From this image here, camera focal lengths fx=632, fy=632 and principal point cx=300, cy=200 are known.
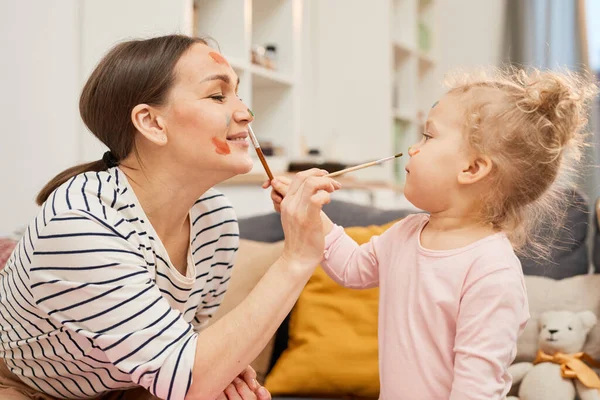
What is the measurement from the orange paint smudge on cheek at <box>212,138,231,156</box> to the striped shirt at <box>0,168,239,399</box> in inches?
7.3

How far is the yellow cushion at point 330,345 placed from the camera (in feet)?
5.52

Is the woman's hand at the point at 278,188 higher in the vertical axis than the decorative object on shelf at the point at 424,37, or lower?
lower

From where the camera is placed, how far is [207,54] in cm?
129

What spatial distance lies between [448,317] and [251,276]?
0.84 metres

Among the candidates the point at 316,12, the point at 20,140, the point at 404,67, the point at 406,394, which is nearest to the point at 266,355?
the point at 406,394

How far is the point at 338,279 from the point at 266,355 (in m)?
0.58

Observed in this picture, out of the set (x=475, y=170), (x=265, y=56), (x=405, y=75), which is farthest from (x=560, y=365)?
(x=405, y=75)

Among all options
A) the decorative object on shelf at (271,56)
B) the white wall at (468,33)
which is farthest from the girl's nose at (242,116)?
the white wall at (468,33)

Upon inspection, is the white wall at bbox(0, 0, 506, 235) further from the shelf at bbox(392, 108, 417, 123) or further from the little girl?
the shelf at bbox(392, 108, 417, 123)

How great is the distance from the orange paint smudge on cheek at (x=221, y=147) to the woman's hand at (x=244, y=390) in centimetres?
43

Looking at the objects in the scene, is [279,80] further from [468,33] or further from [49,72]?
[468,33]

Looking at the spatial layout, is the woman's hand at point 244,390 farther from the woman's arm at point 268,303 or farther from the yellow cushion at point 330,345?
the yellow cushion at point 330,345

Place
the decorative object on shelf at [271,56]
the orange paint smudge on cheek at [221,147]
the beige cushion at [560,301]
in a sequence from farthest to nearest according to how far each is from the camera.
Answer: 1. the decorative object on shelf at [271,56]
2. the beige cushion at [560,301]
3. the orange paint smudge on cheek at [221,147]

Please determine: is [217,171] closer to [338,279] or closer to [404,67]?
[338,279]
